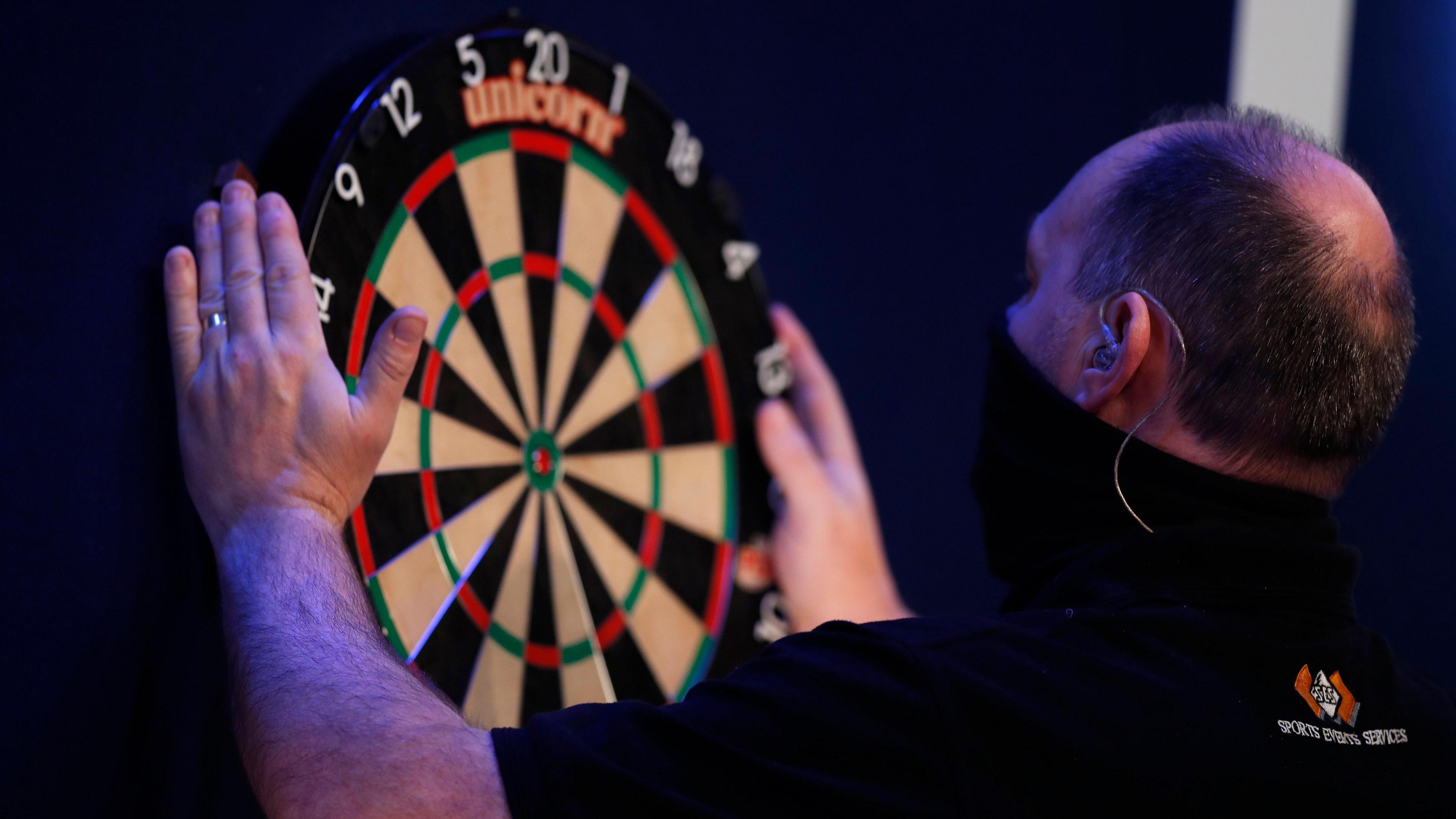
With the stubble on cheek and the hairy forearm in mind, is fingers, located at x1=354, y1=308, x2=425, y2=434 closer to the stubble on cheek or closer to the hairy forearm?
the hairy forearm

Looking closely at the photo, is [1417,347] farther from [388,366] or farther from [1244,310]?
[388,366]

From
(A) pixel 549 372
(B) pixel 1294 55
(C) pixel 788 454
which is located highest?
(B) pixel 1294 55

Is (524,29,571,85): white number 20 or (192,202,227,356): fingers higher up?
(524,29,571,85): white number 20

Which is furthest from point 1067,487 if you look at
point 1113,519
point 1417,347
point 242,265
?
point 1417,347

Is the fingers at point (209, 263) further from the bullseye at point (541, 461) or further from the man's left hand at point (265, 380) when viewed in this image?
the bullseye at point (541, 461)

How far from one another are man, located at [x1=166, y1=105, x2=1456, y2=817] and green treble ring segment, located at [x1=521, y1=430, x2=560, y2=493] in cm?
32

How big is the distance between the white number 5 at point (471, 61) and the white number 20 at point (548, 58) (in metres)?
0.07

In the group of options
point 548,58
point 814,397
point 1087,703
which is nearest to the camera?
point 1087,703

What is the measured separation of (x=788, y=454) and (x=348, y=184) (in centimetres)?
71

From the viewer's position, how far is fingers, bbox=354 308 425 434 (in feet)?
3.05

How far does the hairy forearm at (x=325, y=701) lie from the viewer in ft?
2.55

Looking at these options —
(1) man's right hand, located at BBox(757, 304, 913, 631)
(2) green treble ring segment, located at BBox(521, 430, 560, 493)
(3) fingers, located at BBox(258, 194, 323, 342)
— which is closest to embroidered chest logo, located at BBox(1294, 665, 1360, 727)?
(1) man's right hand, located at BBox(757, 304, 913, 631)

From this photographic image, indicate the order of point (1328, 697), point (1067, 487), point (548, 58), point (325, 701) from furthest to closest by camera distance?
1. point (548, 58)
2. point (1067, 487)
3. point (1328, 697)
4. point (325, 701)

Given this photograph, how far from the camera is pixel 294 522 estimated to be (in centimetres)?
89
